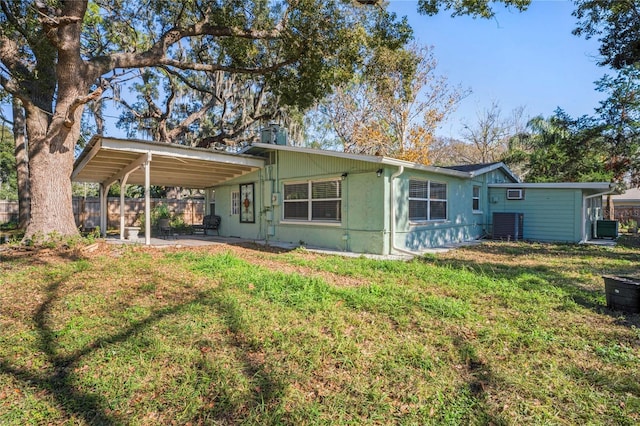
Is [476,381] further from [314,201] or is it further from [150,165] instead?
[150,165]

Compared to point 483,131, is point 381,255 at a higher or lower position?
lower

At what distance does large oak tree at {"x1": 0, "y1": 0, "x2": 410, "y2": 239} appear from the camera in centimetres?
863

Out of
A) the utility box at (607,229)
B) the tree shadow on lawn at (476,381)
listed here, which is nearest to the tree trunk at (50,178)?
the tree shadow on lawn at (476,381)

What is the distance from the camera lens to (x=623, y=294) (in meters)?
4.26

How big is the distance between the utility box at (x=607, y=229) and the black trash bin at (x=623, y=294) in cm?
1162

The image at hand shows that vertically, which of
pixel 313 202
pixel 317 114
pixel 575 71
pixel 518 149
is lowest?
pixel 313 202

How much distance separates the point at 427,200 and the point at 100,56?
33.6 feet

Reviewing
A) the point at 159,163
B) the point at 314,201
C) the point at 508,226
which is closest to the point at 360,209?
the point at 314,201

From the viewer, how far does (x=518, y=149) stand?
70.7 ft

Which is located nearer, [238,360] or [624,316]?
[238,360]

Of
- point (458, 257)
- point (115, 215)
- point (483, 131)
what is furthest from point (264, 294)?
point (483, 131)

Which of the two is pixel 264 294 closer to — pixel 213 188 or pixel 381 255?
pixel 381 255

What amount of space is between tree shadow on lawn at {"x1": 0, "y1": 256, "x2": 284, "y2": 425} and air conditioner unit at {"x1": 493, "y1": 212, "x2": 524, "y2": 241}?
1157cm

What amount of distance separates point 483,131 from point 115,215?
25183 millimetres
